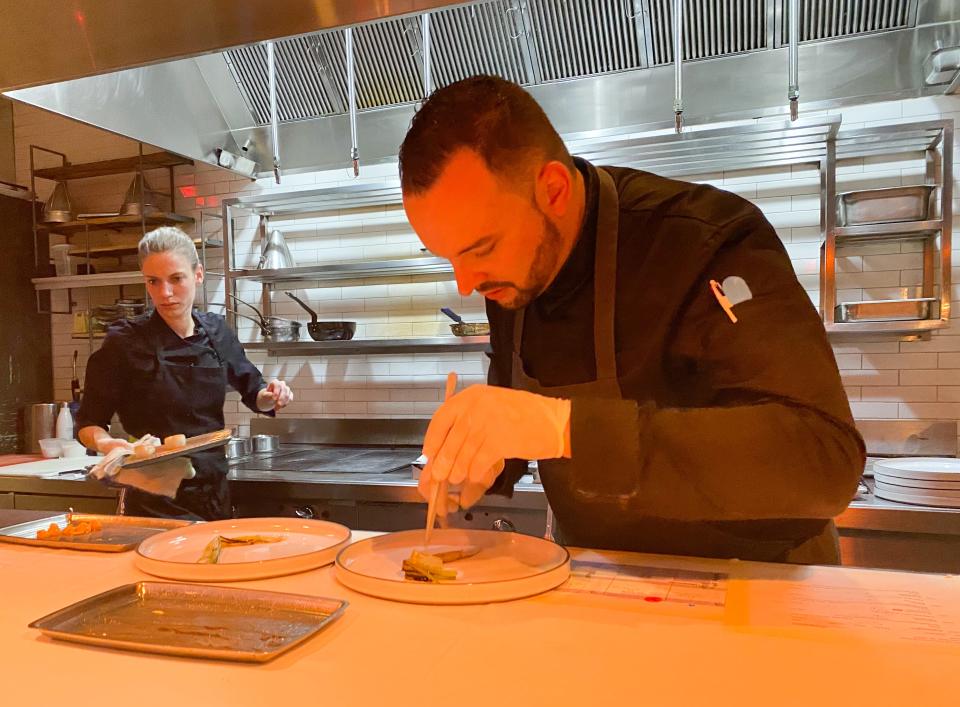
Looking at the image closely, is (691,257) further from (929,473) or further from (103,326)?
(103,326)

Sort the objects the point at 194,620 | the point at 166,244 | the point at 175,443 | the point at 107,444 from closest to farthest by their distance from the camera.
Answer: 1. the point at 194,620
2. the point at 175,443
3. the point at 107,444
4. the point at 166,244

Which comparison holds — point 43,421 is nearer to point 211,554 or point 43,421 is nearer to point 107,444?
point 107,444

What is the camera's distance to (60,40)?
5.11ft

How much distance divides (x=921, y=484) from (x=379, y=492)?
1.83 meters

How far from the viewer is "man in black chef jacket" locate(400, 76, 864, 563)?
96 cm

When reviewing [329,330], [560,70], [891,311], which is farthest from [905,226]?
[329,330]

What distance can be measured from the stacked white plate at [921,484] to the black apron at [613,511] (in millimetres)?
Result: 1024

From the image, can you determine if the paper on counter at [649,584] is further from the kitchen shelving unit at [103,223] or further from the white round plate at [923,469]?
the kitchen shelving unit at [103,223]

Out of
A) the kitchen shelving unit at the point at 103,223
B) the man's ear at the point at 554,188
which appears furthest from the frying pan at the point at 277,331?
the man's ear at the point at 554,188

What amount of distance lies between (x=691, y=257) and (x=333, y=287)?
307cm

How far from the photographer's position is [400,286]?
3.85 metres

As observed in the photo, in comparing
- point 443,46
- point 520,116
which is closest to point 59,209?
point 443,46

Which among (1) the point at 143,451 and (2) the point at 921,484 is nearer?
(2) the point at 921,484

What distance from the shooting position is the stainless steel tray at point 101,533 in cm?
132
